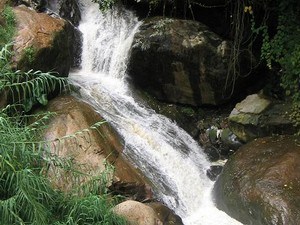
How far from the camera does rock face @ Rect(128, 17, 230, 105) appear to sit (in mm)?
7180

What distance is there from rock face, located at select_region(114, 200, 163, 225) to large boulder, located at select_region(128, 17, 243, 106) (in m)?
3.75

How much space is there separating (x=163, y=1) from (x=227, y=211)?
4457 millimetres

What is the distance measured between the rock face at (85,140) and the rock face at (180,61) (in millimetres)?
2198

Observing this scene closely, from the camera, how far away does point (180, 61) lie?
732cm

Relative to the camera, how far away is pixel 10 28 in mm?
5836

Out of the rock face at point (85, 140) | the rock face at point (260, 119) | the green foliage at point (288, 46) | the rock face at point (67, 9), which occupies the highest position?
the green foliage at point (288, 46)

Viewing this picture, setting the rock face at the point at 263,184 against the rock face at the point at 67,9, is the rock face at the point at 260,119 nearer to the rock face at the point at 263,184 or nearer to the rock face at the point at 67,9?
the rock face at the point at 263,184

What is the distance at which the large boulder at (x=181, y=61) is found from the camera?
7.18m

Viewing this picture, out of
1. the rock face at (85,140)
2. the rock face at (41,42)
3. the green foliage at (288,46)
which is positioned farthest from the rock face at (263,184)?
the rock face at (41,42)

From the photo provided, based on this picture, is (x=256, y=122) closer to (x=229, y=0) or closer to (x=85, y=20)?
(x=229, y=0)

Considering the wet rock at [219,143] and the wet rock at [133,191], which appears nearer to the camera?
the wet rock at [133,191]

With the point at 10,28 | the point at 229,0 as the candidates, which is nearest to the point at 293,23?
the point at 229,0

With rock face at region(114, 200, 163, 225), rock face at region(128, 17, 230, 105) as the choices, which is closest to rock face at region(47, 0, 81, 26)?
rock face at region(128, 17, 230, 105)

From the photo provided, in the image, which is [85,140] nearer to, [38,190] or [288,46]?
[38,190]
